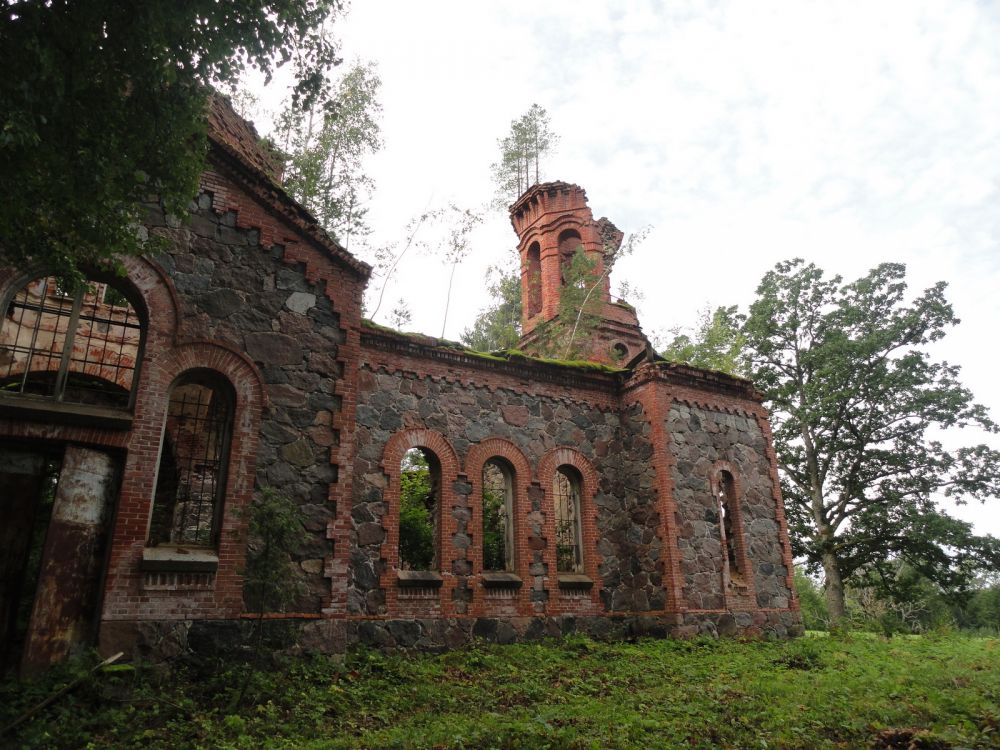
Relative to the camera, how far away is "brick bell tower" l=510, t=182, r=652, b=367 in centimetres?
2448

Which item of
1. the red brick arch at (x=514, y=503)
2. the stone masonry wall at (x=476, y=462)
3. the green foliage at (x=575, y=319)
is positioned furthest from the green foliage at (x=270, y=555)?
the green foliage at (x=575, y=319)

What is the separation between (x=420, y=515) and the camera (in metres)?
14.9

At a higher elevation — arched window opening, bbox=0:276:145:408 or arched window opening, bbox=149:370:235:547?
arched window opening, bbox=0:276:145:408

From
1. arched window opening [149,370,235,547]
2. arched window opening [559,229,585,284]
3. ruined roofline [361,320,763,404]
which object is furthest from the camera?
arched window opening [559,229,585,284]

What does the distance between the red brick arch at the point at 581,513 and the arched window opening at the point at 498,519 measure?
2.13 ft

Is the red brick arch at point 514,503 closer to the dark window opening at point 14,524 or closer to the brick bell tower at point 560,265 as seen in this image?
the dark window opening at point 14,524

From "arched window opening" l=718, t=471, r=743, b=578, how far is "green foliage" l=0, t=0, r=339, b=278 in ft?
37.4

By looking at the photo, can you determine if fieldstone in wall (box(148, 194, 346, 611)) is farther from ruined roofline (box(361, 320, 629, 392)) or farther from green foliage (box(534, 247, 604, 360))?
green foliage (box(534, 247, 604, 360))

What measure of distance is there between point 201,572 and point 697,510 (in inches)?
363

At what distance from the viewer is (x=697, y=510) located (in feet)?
44.4

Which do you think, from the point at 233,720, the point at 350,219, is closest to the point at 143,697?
the point at 233,720

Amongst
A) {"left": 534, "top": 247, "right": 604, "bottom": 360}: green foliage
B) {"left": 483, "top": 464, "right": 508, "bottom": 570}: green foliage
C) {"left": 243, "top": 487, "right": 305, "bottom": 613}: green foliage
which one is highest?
{"left": 534, "top": 247, "right": 604, "bottom": 360}: green foliage

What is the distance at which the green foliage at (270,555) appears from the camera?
7.98 meters

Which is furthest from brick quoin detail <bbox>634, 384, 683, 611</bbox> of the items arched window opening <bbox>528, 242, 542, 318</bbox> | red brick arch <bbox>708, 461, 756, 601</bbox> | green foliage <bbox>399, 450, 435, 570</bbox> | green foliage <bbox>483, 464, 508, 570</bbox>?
arched window opening <bbox>528, 242, 542, 318</bbox>
